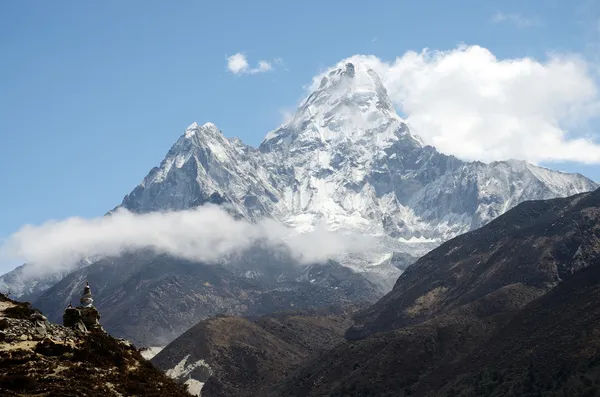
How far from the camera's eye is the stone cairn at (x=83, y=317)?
70.8 meters

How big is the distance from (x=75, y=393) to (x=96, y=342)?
38.3ft

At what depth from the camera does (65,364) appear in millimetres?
55375

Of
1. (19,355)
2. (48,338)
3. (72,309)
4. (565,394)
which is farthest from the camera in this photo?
(565,394)

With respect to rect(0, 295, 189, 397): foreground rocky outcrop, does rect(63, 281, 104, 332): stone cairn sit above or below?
above

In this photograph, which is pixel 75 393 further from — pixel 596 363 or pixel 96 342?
pixel 596 363

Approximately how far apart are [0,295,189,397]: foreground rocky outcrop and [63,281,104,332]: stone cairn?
14.9 ft

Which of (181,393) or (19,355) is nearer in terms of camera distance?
(19,355)

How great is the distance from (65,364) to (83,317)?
19.5m

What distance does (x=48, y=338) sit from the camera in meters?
58.8

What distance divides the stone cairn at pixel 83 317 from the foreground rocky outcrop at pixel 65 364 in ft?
14.9

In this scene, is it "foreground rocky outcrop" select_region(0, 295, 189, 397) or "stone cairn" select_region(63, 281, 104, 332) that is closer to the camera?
"foreground rocky outcrop" select_region(0, 295, 189, 397)

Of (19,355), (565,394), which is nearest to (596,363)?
(565,394)

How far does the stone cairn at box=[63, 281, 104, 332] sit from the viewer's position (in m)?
70.8

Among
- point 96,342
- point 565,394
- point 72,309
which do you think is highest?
point 72,309
